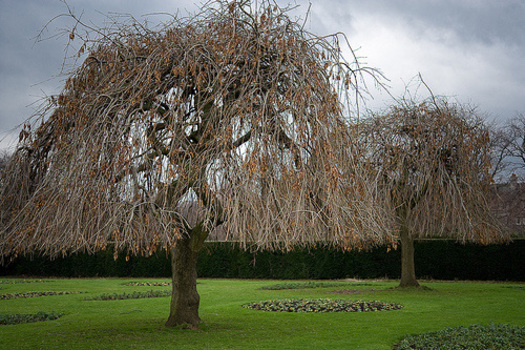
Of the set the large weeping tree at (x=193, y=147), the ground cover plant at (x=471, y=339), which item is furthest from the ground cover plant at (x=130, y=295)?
the ground cover plant at (x=471, y=339)

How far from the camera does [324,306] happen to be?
432 inches

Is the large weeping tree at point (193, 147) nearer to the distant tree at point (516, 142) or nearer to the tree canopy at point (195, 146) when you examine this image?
the tree canopy at point (195, 146)

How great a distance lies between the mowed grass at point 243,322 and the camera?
7098 mm

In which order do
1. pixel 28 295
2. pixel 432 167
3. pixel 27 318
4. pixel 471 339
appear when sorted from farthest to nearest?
pixel 28 295 → pixel 432 167 → pixel 27 318 → pixel 471 339

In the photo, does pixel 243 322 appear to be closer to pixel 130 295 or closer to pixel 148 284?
pixel 130 295

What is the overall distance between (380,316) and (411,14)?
561 centimetres

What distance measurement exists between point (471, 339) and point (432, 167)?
6.87 metres

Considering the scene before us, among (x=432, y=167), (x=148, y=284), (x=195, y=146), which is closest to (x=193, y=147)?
(x=195, y=146)

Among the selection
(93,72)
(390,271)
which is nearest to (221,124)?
(93,72)

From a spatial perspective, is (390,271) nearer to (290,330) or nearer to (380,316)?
(380,316)

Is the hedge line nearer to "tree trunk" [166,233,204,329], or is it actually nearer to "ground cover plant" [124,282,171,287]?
"ground cover plant" [124,282,171,287]

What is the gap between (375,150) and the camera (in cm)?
1430

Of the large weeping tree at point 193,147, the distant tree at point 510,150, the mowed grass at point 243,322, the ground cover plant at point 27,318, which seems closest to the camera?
the large weeping tree at point 193,147

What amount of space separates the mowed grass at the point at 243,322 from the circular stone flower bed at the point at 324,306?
Result: 43 cm
